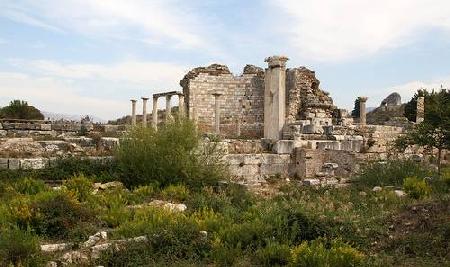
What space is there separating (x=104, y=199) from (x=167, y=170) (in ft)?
9.13

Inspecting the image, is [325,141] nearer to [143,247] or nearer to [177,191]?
[177,191]

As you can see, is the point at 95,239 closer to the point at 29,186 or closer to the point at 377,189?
the point at 29,186

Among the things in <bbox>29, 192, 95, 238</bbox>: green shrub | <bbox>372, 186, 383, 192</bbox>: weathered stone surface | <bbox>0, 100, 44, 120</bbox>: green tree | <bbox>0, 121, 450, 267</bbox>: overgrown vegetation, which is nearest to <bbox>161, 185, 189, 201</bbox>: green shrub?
<bbox>0, 121, 450, 267</bbox>: overgrown vegetation

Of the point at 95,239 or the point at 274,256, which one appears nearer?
the point at 274,256

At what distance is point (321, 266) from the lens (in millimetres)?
7512

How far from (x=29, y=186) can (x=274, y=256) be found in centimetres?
783

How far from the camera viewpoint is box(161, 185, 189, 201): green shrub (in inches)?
521

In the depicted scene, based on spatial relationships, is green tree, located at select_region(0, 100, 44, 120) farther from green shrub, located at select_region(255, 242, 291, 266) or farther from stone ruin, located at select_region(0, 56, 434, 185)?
green shrub, located at select_region(255, 242, 291, 266)

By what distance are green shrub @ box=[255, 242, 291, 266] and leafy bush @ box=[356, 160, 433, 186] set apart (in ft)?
27.5

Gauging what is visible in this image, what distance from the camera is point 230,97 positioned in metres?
30.8

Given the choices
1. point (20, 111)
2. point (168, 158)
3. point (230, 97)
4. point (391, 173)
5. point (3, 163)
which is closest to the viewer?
point (168, 158)

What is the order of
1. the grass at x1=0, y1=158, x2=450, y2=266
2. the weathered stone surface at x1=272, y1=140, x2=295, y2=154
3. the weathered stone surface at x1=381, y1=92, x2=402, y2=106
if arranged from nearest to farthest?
the grass at x1=0, y1=158, x2=450, y2=266 → the weathered stone surface at x1=272, y1=140, x2=295, y2=154 → the weathered stone surface at x1=381, y1=92, x2=402, y2=106

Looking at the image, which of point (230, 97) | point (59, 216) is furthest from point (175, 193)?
point (230, 97)

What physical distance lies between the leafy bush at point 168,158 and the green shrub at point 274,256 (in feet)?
20.5
